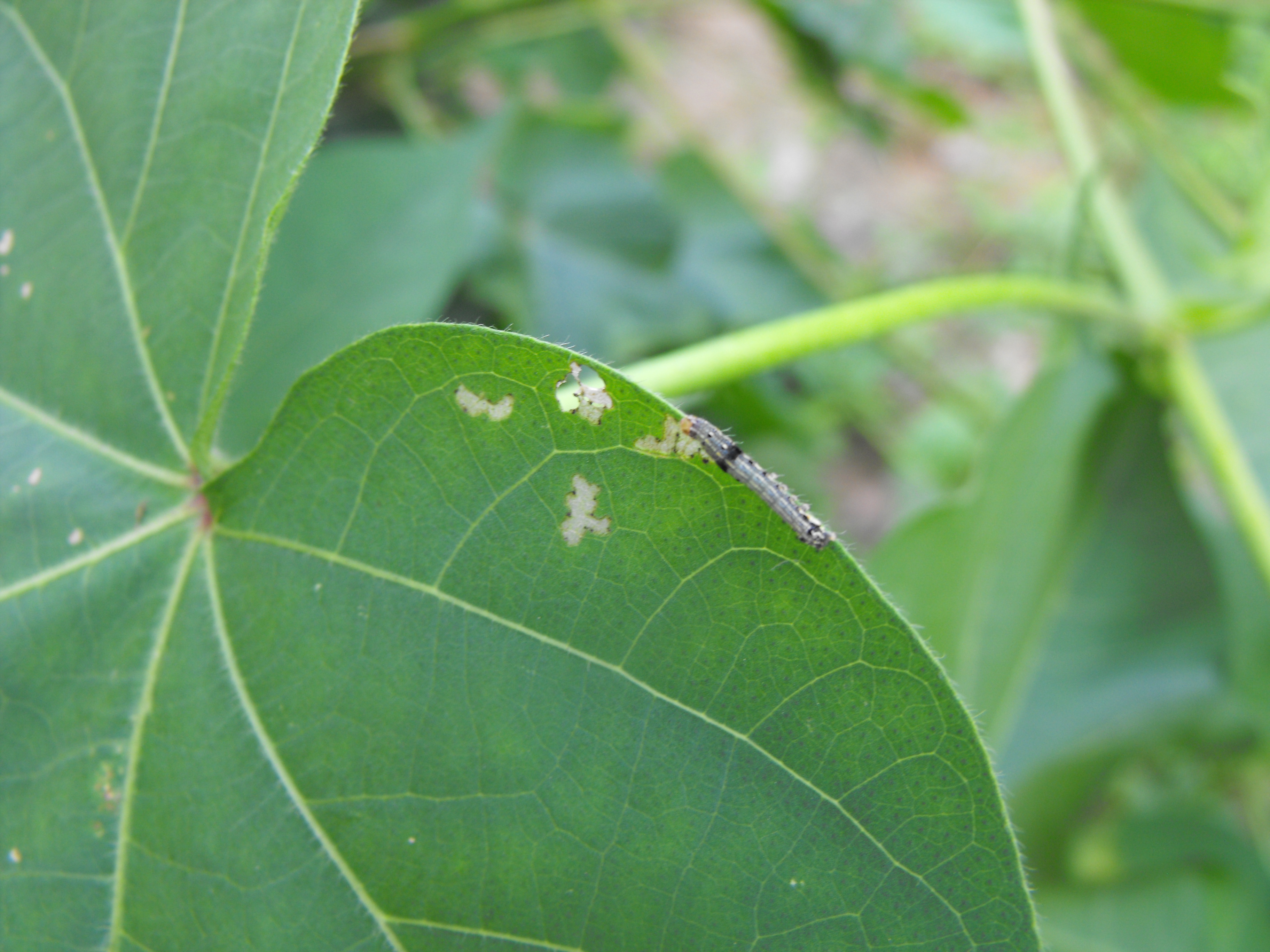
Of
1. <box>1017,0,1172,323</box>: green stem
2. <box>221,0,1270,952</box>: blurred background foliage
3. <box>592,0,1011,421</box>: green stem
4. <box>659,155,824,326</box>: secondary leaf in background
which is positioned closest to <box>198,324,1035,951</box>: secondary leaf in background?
<box>221,0,1270,952</box>: blurred background foliage

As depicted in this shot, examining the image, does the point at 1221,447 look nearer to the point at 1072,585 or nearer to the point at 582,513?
the point at 1072,585

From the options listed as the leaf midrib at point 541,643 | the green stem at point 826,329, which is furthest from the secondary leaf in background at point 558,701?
the green stem at point 826,329

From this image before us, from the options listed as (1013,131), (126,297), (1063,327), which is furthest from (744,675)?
(1013,131)

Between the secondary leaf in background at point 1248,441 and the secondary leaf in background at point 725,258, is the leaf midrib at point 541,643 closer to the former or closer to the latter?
the secondary leaf in background at point 1248,441

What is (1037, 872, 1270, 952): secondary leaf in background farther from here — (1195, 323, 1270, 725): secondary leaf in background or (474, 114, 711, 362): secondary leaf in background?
(474, 114, 711, 362): secondary leaf in background

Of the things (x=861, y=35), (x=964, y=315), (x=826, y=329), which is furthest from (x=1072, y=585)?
(x=861, y=35)
